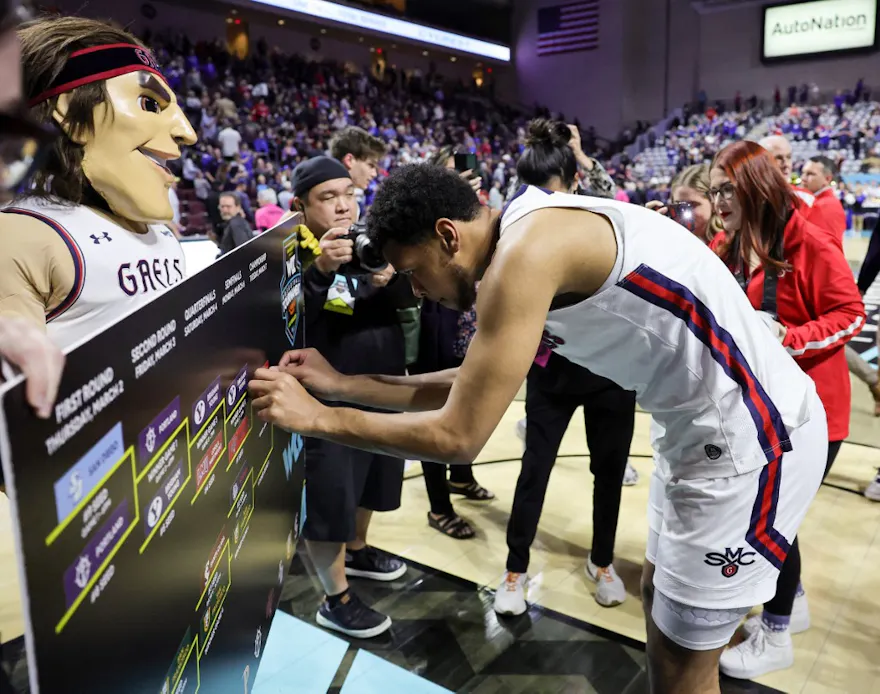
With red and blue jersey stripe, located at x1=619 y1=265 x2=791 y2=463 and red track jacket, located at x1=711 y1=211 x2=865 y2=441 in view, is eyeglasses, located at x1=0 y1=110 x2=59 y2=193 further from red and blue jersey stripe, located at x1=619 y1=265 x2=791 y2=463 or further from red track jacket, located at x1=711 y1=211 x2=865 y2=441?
red track jacket, located at x1=711 y1=211 x2=865 y2=441

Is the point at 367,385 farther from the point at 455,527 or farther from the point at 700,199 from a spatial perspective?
the point at 700,199

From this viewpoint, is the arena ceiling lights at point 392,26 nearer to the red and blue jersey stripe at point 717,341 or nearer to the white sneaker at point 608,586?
the white sneaker at point 608,586

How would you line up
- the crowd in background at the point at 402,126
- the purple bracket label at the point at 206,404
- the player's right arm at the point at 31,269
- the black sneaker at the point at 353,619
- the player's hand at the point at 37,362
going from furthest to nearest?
the crowd in background at the point at 402,126, the black sneaker at the point at 353,619, the player's right arm at the point at 31,269, the purple bracket label at the point at 206,404, the player's hand at the point at 37,362

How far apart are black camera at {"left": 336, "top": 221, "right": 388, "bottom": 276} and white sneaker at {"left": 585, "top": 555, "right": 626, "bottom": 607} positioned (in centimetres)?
153

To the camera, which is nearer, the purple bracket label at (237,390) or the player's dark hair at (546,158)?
the purple bracket label at (237,390)

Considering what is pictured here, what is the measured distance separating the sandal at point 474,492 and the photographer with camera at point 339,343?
1134mm

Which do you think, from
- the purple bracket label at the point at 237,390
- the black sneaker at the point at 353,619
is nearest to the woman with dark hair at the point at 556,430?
the black sneaker at the point at 353,619

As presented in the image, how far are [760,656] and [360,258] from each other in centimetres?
184

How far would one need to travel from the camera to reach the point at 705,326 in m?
1.46

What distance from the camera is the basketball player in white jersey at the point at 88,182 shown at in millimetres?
1164

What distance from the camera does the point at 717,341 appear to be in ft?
4.81

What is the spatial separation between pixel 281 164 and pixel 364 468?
12.0 metres

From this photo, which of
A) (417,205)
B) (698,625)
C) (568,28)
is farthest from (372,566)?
(568,28)

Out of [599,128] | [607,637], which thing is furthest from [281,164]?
[599,128]
